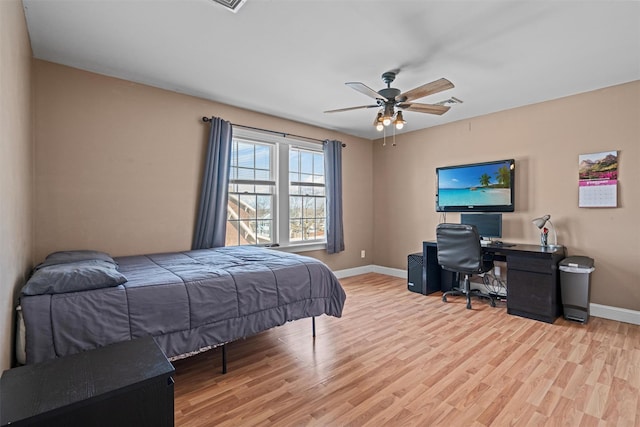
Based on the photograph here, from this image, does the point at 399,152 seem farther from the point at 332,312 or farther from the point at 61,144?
the point at 61,144

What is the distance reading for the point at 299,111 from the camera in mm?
4320

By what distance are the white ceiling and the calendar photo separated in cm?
80

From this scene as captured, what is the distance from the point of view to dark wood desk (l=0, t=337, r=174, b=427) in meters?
1.04

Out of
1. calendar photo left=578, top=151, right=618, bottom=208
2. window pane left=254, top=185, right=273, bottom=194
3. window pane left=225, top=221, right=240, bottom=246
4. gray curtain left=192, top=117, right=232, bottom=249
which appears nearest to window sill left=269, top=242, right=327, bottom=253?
window pane left=225, top=221, right=240, bottom=246

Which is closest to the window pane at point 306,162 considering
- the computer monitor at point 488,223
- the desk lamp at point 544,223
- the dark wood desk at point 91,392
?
the computer monitor at point 488,223

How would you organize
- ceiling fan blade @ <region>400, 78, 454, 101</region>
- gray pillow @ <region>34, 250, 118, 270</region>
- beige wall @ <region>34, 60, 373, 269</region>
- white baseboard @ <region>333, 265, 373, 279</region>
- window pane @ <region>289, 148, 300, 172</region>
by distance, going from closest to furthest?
1. gray pillow @ <region>34, 250, 118, 270</region>
2. ceiling fan blade @ <region>400, 78, 454, 101</region>
3. beige wall @ <region>34, 60, 373, 269</region>
4. window pane @ <region>289, 148, 300, 172</region>
5. white baseboard @ <region>333, 265, 373, 279</region>

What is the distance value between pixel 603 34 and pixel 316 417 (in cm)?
350

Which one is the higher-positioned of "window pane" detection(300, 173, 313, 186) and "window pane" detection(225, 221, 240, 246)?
"window pane" detection(300, 173, 313, 186)

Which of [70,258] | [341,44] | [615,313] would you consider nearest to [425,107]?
[341,44]

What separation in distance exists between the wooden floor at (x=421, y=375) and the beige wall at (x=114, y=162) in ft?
5.37

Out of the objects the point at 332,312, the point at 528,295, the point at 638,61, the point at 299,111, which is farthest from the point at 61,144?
the point at 638,61

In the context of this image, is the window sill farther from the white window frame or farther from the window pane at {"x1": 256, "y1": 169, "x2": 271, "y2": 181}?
the window pane at {"x1": 256, "y1": 169, "x2": 271, "y2": 181}

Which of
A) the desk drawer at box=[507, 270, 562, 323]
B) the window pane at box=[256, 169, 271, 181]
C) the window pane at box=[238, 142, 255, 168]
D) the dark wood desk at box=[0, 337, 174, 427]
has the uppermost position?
the window pane at box=[238, 142, 255, 168]

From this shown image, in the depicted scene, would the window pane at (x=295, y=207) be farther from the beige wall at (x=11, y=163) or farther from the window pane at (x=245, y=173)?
the beige wall at (x=11, y=163)
